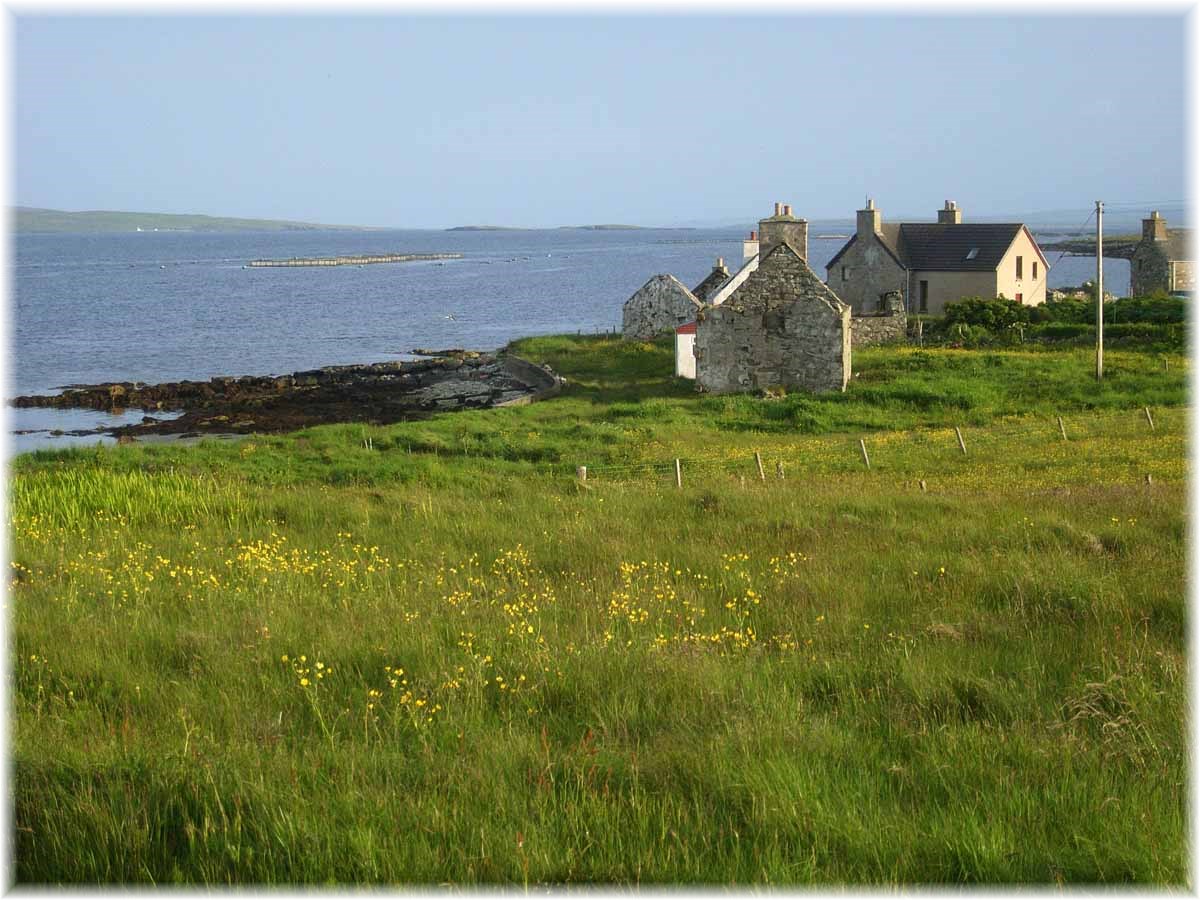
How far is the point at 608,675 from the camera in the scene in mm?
7699

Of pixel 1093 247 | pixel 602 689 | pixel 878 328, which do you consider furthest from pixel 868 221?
pixel 1093 247

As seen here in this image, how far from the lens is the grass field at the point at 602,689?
5.60 m

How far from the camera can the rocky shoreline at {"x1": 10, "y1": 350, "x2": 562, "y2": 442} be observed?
1642 inches

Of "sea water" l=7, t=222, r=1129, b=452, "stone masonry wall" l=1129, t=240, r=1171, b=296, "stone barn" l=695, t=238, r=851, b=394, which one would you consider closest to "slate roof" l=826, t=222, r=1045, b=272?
"sea water" l=7, t=222, r=1129, b=452

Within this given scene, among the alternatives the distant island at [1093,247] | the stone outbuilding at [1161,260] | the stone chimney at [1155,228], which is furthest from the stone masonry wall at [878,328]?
the distant island at [1093,247]

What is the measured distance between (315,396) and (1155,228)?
47410mm

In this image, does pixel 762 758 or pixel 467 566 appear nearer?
pixel 762 758

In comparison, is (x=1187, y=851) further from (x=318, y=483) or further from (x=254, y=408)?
(x=254, y=408)

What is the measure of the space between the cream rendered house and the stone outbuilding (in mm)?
10421

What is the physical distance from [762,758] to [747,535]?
6775 mm

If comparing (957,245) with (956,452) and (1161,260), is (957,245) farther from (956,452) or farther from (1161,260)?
(956,452)

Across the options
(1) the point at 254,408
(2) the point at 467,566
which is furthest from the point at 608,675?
(1) the point at 254,408

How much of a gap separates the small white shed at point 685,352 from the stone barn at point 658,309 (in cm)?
963

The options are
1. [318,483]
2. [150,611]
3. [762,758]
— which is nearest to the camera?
[762,758]
